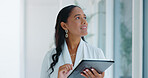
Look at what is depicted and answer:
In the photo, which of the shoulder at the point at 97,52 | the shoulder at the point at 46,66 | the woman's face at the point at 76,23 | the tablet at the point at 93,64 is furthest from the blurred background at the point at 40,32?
the tablet at the point at 93,64

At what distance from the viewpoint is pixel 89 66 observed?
135cm

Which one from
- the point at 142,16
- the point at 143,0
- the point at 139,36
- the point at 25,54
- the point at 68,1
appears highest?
the point at 68,1

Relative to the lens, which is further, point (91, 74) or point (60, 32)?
point (60, 32)

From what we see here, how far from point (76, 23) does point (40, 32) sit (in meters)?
1.72

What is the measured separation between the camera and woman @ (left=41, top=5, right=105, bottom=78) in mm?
1633

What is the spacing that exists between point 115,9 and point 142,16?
Result: 1055 mm

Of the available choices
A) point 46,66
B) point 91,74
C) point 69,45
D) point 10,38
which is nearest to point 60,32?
point 69,45

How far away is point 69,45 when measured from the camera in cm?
176

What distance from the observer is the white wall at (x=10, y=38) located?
295 centimetres

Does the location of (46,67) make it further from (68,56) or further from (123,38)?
(123,38)

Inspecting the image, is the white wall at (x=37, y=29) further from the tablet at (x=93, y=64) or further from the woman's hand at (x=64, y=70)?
the tablet at (x=93, y=64)

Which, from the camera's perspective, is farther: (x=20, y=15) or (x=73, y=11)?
(x=20, y=15)

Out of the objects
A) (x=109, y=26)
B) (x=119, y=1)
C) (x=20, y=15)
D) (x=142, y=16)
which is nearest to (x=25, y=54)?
(x=20, y=15)

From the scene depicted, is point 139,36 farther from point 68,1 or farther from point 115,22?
point 68,1
